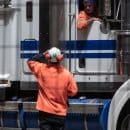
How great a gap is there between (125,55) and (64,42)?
98cm

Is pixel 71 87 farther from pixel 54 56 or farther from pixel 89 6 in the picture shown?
pixel 89 6

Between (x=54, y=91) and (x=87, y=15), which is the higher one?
(x=87, y=15)

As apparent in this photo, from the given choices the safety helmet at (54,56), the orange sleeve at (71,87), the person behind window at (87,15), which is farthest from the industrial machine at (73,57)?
the safety helmet at (54,56)

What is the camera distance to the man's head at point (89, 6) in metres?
10.5

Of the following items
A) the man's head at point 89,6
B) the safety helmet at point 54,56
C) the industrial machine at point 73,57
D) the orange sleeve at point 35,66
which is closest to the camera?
the safety helmet at point 54,56

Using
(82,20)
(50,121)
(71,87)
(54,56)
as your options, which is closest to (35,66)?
(54,56)

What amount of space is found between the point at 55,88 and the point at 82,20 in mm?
1285

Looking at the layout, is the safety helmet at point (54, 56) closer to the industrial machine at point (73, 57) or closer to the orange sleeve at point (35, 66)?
the orange sleeve at point (35, 66)

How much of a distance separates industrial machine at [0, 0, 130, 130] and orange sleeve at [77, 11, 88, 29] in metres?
0.08

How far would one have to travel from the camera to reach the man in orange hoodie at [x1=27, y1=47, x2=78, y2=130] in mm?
9742

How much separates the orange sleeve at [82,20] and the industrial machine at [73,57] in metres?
0.08

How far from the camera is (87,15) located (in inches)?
416

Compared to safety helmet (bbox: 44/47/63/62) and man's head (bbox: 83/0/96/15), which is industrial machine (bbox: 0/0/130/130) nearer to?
man's head (bbox: 83/0/96/15)

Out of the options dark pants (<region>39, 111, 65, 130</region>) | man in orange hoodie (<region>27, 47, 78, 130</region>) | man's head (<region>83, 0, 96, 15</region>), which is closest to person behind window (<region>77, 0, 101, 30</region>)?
man's head (<region>83, 0, 96, 15</region>)
